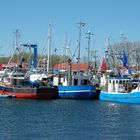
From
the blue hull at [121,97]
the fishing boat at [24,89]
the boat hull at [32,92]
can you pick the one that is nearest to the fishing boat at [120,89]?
the blue hull at [121,97]

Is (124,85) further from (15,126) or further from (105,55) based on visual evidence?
(15,126)

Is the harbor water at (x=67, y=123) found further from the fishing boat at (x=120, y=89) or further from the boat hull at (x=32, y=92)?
the boat hull at (x=32, y=92)

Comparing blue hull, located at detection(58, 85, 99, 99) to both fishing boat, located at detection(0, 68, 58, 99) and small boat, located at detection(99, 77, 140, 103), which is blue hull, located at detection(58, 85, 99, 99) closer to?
fishing boat, located at detection(0, 68, 58, 99)

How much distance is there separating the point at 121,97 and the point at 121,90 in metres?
3.33

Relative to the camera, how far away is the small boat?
7688cm

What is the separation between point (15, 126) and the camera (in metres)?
45.0

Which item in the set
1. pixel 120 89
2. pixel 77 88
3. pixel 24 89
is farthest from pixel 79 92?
pixel 24 89

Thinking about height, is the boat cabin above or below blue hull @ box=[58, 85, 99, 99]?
above

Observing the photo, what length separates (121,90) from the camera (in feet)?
269

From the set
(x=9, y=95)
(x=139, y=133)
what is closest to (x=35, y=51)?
(x=9, y=95)

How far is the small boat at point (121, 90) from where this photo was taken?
252ft

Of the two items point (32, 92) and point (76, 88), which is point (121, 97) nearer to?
point (76, 88)

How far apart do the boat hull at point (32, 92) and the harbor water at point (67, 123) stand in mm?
15530

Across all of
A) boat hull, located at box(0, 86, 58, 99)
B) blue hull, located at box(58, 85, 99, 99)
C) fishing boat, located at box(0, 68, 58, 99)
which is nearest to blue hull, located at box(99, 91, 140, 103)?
blue hull, located at box(58, 85, 99, 99)
